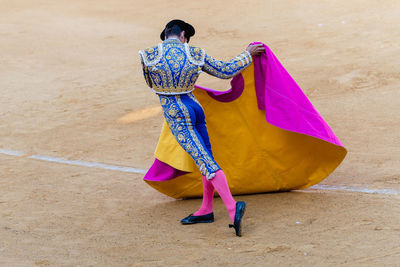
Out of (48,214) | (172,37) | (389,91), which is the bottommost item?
(48,214)

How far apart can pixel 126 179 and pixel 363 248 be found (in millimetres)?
2764

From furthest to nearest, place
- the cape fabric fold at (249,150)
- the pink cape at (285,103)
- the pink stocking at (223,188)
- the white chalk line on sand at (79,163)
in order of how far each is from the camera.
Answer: the white chalk line on sand at (79,163)
the cape fabric fold at (249,150)
the pink cape at (285,103)
the pink stocking at (223,188)

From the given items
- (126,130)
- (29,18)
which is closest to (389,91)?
(126,130)

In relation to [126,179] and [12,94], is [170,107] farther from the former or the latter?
[12,94]

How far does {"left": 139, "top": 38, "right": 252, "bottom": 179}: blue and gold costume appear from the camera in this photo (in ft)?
13.9

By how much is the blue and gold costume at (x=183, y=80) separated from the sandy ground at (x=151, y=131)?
0.59m

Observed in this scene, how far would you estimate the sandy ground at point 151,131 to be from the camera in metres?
4.08

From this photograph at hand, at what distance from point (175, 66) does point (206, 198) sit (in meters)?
0.98

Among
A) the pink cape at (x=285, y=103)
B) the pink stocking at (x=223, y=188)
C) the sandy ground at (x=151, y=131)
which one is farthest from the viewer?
the pink cape at (x=285, y=103)

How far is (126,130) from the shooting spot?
7707mm

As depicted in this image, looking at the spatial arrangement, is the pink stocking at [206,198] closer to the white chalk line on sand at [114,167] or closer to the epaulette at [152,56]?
the epaulette at [152,56]

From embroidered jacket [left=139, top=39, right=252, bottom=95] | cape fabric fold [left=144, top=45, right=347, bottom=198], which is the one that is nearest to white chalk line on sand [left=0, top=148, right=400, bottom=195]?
cape fabric fold [left=144, top=45, right=347, bottom=198]

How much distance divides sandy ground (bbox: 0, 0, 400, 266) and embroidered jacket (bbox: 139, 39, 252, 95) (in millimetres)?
1024

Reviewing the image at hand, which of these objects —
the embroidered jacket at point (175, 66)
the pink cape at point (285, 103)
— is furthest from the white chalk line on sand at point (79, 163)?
the embroidered jacket at point (175, 66)
